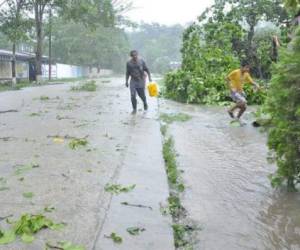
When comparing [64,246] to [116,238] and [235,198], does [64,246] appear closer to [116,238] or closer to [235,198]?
[116,238]

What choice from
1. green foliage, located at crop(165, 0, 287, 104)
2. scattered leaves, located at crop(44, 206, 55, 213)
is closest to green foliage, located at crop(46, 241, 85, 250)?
scattered leaves, located at crop(44, 206, 55, 213)

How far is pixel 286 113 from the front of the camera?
17.8ft

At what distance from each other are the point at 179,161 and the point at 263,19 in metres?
26.5

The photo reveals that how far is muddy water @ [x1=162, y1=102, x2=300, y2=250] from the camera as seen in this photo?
430 cm

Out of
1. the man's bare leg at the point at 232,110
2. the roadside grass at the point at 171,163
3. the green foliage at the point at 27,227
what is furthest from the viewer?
the man's bare leg at the point at 232,110

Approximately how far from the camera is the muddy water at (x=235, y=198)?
4305 millimetres

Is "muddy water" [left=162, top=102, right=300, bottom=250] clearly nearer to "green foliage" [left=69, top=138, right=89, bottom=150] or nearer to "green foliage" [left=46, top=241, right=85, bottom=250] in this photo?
"green foliage" [left=46, top=241, right=85, bottom=250]

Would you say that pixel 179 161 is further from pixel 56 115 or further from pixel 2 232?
pixel 56 115

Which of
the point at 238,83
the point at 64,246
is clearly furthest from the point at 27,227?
the point at 238,83

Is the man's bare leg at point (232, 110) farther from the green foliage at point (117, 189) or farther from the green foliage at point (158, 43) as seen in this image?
the green foliage at point (158, 43)

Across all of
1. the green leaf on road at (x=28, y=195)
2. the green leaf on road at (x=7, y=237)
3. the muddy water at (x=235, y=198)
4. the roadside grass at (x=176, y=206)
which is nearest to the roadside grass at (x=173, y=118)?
the muddy water at (x=235, y=198)

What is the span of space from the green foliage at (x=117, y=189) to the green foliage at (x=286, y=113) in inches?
64.5

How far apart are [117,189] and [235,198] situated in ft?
4.27

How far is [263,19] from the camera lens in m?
32.0
